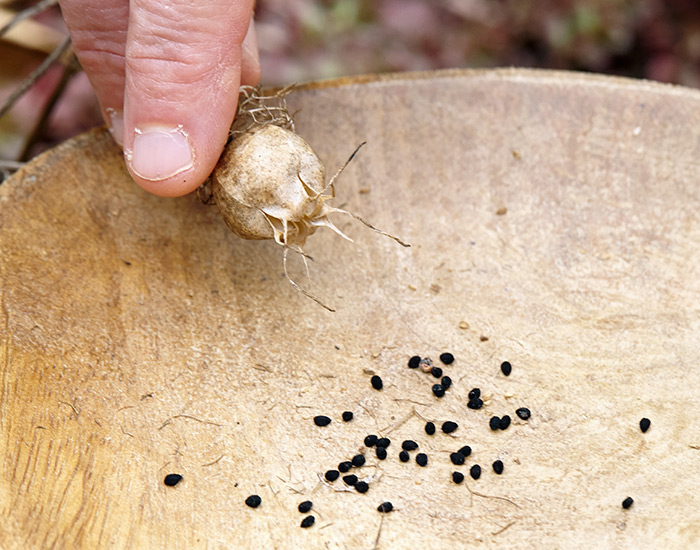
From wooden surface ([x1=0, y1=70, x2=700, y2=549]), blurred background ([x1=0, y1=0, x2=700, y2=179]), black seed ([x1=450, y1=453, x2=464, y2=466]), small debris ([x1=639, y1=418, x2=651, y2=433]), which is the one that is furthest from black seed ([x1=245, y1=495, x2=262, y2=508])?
blurred background ([x1=0, y1=0, x2=700, y2=179])

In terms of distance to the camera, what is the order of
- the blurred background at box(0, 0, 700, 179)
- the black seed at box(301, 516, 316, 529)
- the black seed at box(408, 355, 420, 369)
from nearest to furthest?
the black seed at box(301, 516, 316, 529), the black seed at box(408, 355, 420, 369), the blurred background at box(0, 0, 700, 179)

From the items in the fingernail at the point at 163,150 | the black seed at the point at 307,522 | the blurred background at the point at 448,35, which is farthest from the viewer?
the blurred background at the point at 448,35

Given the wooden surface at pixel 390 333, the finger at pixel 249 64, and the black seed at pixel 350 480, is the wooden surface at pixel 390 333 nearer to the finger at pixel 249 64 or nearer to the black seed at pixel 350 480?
the black seed at pixel 350 480

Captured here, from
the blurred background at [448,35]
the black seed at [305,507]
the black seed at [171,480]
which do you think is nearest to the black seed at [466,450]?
the black seed at [305,507]

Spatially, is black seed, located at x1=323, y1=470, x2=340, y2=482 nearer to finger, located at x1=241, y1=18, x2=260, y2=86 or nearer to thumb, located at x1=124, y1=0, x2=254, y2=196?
thumb, located at x1=124, y1=0, x2=254, y2=196

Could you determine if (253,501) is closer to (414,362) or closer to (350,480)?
(350,480)

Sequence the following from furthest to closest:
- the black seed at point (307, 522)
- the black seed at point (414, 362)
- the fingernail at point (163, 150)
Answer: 1. the black seed at point (414, 362)
2. the fingernail at point (163, 150)
3. the black seed at point (307, 522)

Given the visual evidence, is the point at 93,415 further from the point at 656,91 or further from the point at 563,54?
the point at 563,54

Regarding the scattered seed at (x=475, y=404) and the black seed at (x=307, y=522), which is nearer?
the black seed at (x=307, y=522)

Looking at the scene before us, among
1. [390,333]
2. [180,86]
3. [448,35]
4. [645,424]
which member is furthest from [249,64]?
[448,35]
